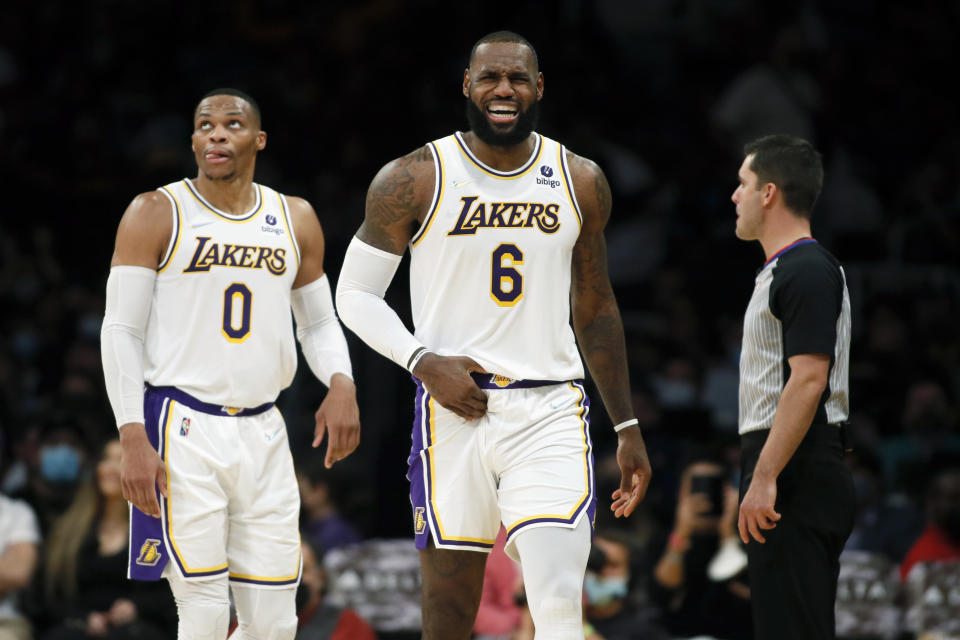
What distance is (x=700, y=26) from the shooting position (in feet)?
40.2

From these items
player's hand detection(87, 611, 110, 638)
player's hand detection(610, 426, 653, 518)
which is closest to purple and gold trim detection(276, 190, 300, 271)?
player's hand detection(610, 426, 653, 518)

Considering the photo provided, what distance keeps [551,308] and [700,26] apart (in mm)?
8170

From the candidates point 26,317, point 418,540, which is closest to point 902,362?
point 418,540

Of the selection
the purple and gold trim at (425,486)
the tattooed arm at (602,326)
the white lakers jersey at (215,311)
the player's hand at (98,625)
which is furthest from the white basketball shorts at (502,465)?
the player's hand at (98,625)

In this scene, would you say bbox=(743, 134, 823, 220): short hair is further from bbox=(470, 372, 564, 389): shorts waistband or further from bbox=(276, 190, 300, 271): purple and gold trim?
bbox=(276, 190, 300, 271): purple and gold trim

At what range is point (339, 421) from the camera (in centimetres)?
524

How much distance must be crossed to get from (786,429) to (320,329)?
6.45ft

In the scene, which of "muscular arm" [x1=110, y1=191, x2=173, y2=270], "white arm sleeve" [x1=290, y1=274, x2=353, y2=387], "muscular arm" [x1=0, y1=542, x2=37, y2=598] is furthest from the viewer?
"muscular arm" [x1=0, y1=542, x2=37, y2=598]

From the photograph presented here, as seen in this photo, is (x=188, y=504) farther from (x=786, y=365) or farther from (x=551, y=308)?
(x=786, y=365)

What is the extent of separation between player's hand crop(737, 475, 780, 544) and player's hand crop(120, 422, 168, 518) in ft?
6.78

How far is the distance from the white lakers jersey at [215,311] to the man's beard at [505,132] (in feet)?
3.29

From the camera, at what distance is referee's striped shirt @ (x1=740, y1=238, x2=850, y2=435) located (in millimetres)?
4562

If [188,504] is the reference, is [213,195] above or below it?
above

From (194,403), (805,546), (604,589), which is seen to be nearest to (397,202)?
(194,403)
